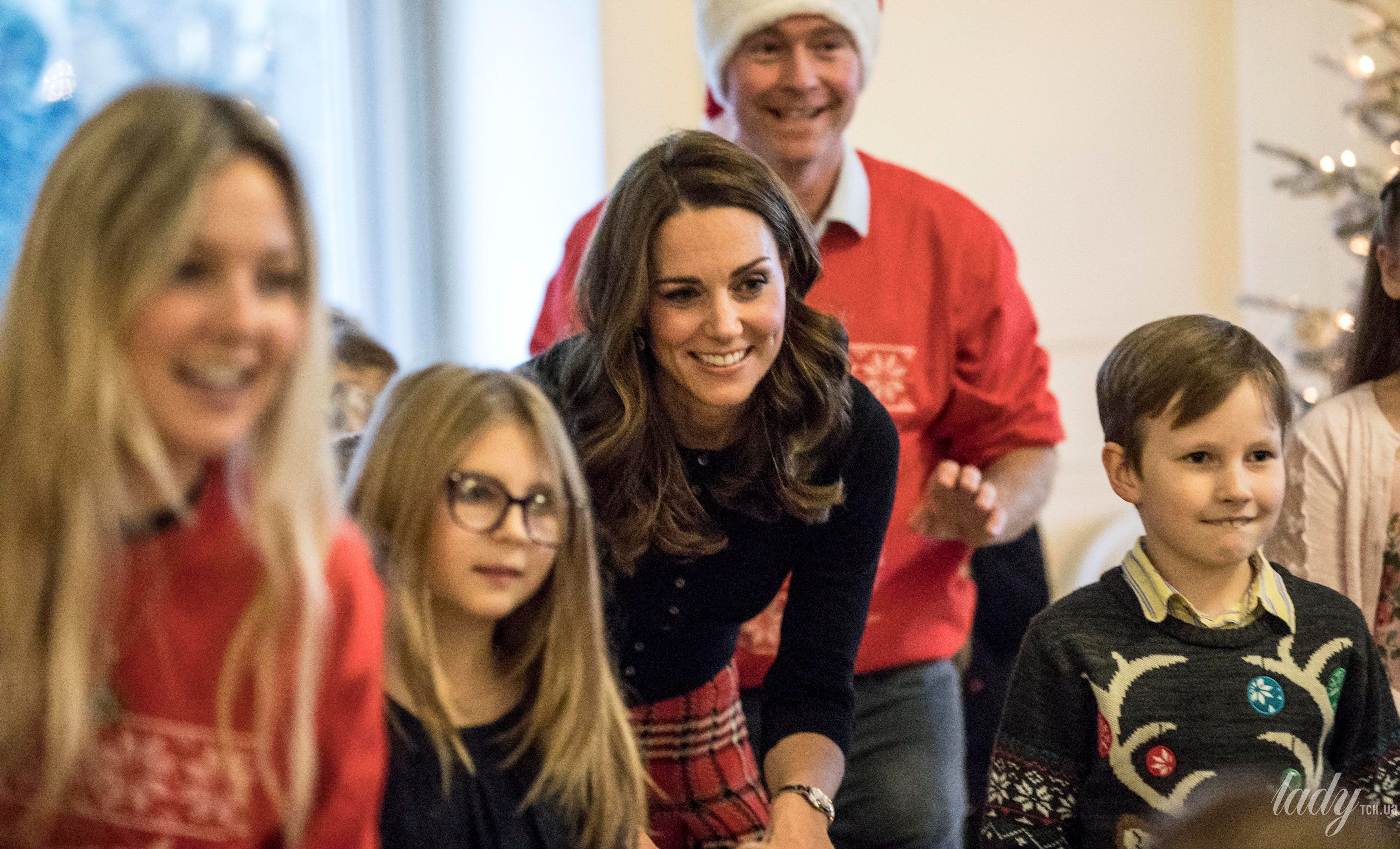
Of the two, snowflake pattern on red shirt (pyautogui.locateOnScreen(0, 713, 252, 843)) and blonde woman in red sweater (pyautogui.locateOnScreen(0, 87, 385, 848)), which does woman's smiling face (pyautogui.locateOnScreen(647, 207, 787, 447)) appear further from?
snowflake pattern on red shirt (pyautogui.locateOnScreen(0, 713, 252, 843))

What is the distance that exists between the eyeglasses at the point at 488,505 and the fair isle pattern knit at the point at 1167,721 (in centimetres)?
65

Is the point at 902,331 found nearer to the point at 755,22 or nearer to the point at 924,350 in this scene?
the point at 924,350

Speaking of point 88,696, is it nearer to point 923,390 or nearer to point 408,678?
point 408,678

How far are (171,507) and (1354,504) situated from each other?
1.61 meters

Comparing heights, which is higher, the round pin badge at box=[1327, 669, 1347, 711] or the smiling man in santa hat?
the smiling man in santa hat

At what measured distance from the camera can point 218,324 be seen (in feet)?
3.41

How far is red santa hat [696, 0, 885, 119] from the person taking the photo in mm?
2246

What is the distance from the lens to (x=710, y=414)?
5.86 ft

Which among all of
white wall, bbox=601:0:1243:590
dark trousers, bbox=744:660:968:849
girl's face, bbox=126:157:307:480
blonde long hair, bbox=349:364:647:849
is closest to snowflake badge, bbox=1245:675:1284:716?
dark trousers, bbox=744:660:968:849

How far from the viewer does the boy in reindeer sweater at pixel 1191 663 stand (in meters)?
1.58

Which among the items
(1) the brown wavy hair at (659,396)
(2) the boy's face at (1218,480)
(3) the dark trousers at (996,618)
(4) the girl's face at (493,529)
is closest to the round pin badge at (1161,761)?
(2) the boy's face at (1218,480)

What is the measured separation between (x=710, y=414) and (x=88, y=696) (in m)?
0.91

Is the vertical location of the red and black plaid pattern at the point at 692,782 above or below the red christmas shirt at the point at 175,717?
below

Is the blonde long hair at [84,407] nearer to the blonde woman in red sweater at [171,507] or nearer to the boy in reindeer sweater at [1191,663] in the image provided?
the blonde woman in red sweater at [171,507]
